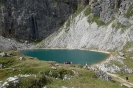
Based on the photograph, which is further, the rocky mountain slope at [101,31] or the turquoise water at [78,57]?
the rocky mountain slope at [101,31]

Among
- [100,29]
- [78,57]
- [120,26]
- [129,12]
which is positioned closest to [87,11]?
[100,29]

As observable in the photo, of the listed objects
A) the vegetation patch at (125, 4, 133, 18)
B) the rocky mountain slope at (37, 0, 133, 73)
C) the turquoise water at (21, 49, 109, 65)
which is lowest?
the turquoise water at (21, 49, 109, 65)

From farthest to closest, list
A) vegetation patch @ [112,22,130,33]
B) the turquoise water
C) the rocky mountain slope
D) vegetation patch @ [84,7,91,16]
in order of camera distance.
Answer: vegetation patch @ [84,7,91,16]
vegetation patch @ [112,22,130,33]
the rocky mountain slope
the turquoise water

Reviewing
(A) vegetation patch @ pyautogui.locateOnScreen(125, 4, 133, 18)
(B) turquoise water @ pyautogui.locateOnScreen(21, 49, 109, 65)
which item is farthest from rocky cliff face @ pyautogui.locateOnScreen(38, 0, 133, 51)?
(B) turquoise water @ pyautogui.locateOnScreen(21, 49, 109, 65)

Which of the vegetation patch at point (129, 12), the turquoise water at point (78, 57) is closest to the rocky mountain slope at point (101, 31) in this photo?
the vegetation patch at point (129, 12)

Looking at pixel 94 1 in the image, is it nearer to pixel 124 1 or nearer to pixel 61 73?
pixel 124 1

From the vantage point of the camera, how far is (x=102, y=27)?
551 ft

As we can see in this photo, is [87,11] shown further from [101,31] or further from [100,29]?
[101,31]

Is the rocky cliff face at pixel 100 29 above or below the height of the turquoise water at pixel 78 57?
above

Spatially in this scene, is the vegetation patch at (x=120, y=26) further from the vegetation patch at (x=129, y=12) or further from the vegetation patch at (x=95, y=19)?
the vegetation patch at (x=95, y=19)

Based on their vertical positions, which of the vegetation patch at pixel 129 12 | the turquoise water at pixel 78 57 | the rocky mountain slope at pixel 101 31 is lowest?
the turquoise water at pixel 78 57

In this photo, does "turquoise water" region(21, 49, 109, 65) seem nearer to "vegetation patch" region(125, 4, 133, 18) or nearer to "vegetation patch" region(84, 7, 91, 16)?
"vegetation patch" region(125, 4, 133, 18)

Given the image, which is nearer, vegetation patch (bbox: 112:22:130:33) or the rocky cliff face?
the rocky cliff face

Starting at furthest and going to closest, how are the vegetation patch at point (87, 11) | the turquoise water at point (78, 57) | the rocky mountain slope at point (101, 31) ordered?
the vegetation patch at point (87, 11)
the rocky mountain slope at point (101, 31)
the turquoise water at point (78, 57)
